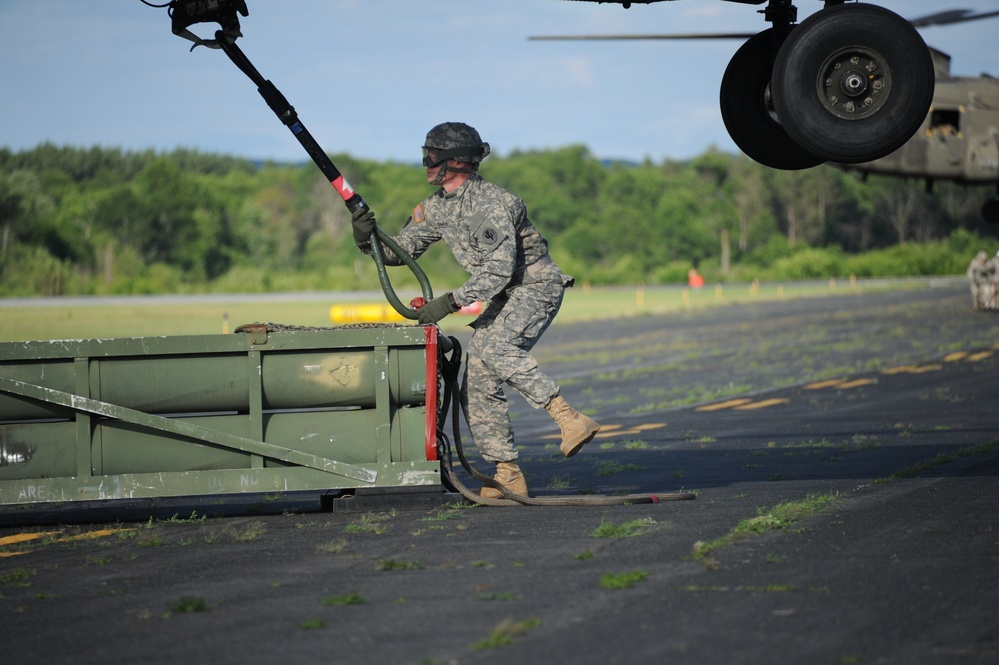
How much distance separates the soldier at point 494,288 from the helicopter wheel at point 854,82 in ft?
6.44

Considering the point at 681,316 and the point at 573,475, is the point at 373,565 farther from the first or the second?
the point at 681,316

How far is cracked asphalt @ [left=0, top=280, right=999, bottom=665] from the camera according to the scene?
4527 mm

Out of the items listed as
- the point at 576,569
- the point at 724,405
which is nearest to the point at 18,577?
the point at 576,569

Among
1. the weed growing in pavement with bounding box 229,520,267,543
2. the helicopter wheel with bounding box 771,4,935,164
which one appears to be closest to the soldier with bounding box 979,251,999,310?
the helicopter wheel with bounding box 771,4,935,164

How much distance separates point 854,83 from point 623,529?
11.4 ft

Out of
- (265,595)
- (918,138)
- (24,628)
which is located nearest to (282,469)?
(265,595)

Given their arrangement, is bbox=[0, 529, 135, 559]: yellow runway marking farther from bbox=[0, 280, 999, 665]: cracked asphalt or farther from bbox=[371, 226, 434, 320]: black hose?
bbox=[371, 226, 434, 320]: black hose

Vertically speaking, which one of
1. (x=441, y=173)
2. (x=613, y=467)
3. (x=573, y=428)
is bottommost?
(x=613, y=467)

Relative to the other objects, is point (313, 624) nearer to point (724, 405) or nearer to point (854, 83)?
point (854, 83)

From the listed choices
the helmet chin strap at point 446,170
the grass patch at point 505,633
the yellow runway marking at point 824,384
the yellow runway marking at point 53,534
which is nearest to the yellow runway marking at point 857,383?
the yellow runway marking at point 824,384

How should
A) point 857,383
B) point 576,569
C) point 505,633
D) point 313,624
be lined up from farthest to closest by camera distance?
point 857,383, point 576,569, point 313,624, point 505,633

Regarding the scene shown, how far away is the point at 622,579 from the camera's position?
542cm

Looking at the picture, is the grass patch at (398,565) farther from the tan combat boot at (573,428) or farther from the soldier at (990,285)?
the soldier at (990,285)

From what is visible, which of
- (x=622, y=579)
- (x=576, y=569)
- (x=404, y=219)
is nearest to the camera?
(x=622, y=579)
